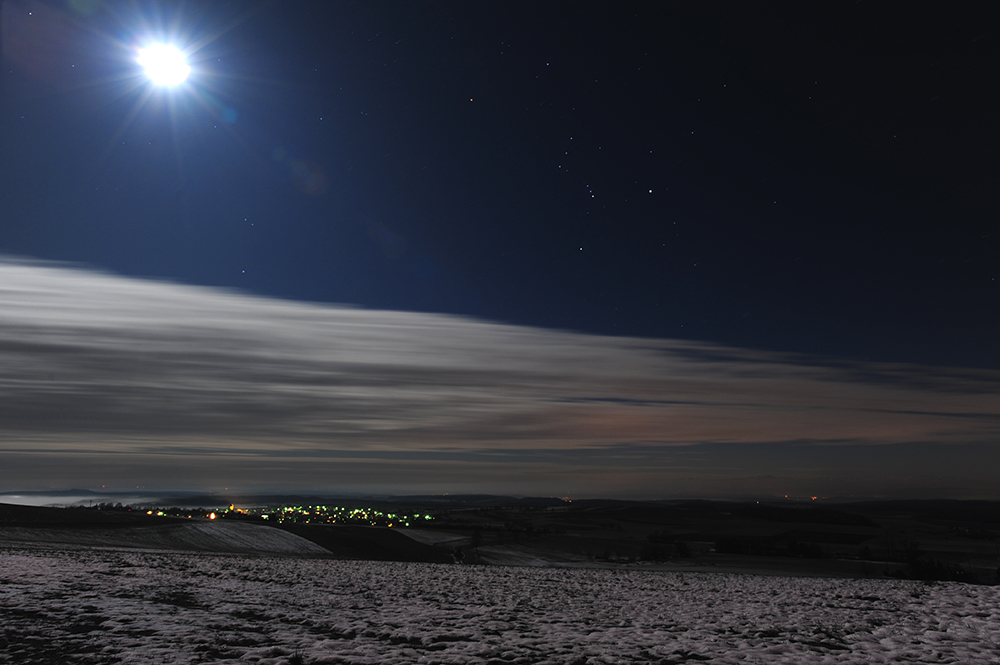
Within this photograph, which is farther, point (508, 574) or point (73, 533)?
point (73, 533)

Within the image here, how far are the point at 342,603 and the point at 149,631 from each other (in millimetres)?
6258

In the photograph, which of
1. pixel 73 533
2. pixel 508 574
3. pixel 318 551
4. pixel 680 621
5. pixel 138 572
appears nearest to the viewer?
pixel 680 621

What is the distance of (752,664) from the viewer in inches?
463

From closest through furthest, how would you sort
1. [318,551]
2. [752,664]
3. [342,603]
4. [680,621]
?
[752,664] → [680,621] → [342,603] → [318,551]

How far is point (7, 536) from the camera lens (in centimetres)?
4128

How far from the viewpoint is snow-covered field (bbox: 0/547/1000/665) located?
12125 millimetres

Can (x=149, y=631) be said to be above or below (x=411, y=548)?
above

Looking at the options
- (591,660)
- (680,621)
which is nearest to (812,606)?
(680,621)

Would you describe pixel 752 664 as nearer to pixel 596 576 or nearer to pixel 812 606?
pixel 812 606

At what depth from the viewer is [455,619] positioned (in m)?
16.1

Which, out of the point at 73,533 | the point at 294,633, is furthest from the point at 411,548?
the point at 294,633

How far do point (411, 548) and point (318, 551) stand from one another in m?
16.3

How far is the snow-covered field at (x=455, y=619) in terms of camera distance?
39.8 feet

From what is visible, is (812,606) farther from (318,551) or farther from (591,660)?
(318,551)
